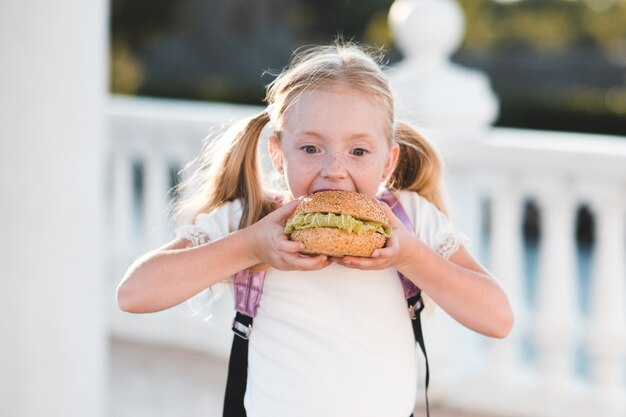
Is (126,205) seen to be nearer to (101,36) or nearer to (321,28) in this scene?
(101,36)

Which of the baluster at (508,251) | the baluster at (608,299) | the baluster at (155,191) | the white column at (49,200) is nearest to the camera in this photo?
the white column at (49,200)

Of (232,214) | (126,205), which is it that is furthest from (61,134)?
(126,205)

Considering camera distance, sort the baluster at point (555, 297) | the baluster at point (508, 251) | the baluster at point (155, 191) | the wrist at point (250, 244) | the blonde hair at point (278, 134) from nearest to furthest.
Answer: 1. the wrist at point (250, 244)
2. the blonde hair at point (278, 134)
3. the baluster at point (555, 297)
4. the baluster at point (508, 251)
5. the baluster at point (155, 191)

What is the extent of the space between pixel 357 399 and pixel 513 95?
A: 11.5 metres

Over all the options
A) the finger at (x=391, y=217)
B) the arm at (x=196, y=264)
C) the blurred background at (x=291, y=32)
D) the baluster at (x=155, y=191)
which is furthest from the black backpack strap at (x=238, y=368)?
the blurred background at (x=291, y=32)

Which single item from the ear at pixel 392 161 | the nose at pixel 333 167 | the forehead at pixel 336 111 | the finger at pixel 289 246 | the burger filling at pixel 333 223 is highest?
the forehead at pixel 336 111

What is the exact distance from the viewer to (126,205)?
5457mm

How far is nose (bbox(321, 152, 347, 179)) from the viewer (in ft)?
6.08

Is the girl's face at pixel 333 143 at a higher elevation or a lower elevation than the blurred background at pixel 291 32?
lower

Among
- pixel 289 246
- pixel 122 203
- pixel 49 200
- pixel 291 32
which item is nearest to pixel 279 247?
pixel 289 246

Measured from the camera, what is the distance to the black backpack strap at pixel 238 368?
6.48 ft

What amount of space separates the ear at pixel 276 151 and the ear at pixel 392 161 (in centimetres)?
20

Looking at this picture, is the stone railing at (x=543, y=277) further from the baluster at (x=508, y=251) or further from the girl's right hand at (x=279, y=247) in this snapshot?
the girl's right hand at (x=279, y=247)

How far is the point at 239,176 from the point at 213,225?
0.12m
